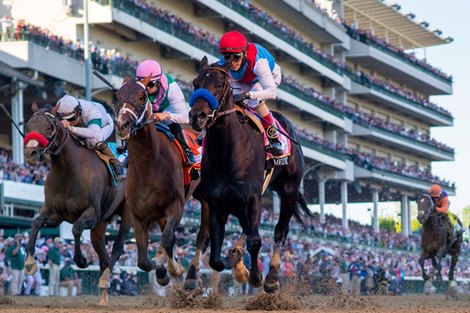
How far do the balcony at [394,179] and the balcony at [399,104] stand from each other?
508cm

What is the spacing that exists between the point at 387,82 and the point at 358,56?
488 cm

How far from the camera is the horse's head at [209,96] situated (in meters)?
9.95

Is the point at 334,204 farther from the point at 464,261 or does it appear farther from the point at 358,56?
the point at 464,261

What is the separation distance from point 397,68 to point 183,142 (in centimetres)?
6110

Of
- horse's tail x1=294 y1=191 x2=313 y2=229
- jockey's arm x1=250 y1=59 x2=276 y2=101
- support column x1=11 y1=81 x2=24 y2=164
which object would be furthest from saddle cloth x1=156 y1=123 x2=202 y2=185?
support column x1=11 y1=81 x2=24 y2=164

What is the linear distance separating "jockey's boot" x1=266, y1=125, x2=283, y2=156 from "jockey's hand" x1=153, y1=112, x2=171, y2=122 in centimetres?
106

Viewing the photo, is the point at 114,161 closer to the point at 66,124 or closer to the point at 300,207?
the point at 66,124

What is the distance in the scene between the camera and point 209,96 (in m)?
10.0

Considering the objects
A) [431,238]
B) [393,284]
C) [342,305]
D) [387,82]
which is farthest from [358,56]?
[342,305]

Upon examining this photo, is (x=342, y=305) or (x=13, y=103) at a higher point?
(x=13, y=103)

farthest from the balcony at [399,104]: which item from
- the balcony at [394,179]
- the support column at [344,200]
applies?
the support column at [344,200]

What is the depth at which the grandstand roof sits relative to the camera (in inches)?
2797

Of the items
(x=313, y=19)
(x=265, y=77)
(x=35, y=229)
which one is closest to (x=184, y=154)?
(x=265, y=77)

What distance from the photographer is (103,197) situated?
1362 cm
